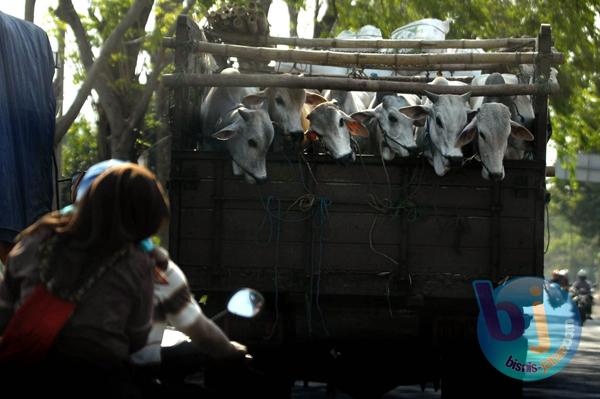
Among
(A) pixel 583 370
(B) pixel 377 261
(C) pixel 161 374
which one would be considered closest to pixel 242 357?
(C) pixel 161 374

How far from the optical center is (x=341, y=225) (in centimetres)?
920

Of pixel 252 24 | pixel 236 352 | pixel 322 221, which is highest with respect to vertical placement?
pixel 252 24

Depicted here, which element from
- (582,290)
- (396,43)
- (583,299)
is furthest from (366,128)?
(582,290)

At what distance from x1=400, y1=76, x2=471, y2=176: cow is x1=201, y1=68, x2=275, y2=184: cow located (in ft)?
3.59

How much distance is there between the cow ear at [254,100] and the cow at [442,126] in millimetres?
1010

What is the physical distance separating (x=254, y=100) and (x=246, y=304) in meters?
5.29

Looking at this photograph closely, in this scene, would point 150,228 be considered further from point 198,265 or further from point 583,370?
point 583,370

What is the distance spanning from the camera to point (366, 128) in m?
10.1

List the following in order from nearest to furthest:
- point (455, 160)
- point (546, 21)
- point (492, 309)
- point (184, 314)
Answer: point (184, 314)
point (492, 309)
point (455, 160)
point (546, 21)

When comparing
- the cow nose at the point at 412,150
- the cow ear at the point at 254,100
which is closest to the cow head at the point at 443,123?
the cow nose at the point at 412,150

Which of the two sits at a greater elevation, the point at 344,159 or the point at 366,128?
the point at 366,128

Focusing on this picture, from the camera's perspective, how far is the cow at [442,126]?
9.30 m

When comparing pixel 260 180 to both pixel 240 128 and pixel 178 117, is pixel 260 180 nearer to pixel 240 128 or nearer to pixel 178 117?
pixel 240 128

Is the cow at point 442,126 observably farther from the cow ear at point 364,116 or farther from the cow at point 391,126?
the cow ear at point 364,116
